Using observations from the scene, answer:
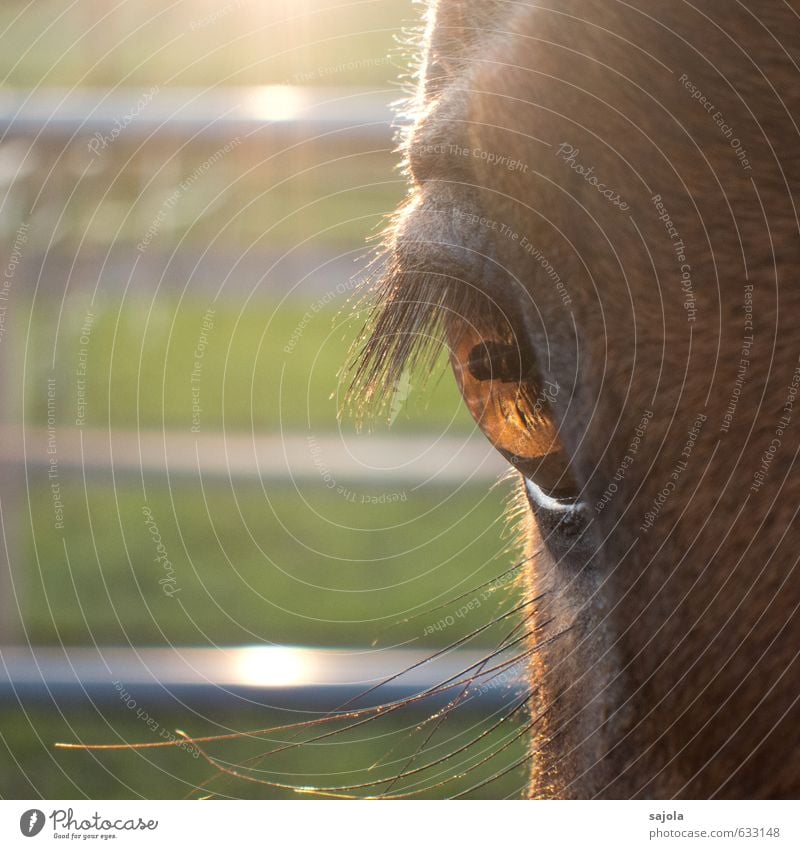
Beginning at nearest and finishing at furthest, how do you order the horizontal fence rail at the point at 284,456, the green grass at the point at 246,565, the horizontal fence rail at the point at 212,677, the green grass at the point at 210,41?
the green grass at the point at 210,41 → the horizontal fence rail at the point at 212,677 → the horizontal fence rail at the point at 284,456 → the green grass at the point at 246,565

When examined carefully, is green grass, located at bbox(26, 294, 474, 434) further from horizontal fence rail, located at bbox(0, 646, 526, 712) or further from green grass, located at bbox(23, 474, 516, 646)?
horizontal fence rail, located at bbox(0, 646, 526, 712)

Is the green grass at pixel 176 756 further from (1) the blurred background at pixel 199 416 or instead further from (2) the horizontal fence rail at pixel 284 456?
(2) the horizontal fence rail at pixel 284 456

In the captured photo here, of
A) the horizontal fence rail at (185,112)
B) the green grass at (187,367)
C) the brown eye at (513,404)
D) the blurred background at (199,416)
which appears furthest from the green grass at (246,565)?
the brown eye at (513,404)

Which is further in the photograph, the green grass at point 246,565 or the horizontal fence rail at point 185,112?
the green grass at point 246,565

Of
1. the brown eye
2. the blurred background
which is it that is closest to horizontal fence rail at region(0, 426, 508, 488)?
the blurred background

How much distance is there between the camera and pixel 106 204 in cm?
132

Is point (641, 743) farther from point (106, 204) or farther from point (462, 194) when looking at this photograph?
point (106, 204)

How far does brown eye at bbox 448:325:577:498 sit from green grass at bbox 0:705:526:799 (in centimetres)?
89

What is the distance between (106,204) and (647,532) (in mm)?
1101

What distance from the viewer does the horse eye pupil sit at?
402 millimetres

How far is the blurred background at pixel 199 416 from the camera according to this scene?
3.46ft

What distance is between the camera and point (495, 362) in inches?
16.2

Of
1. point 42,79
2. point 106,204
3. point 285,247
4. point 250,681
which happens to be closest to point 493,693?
point 250,681

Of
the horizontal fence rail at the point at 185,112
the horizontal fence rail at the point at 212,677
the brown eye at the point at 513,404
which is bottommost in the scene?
the brown eye at the point at 513,404
